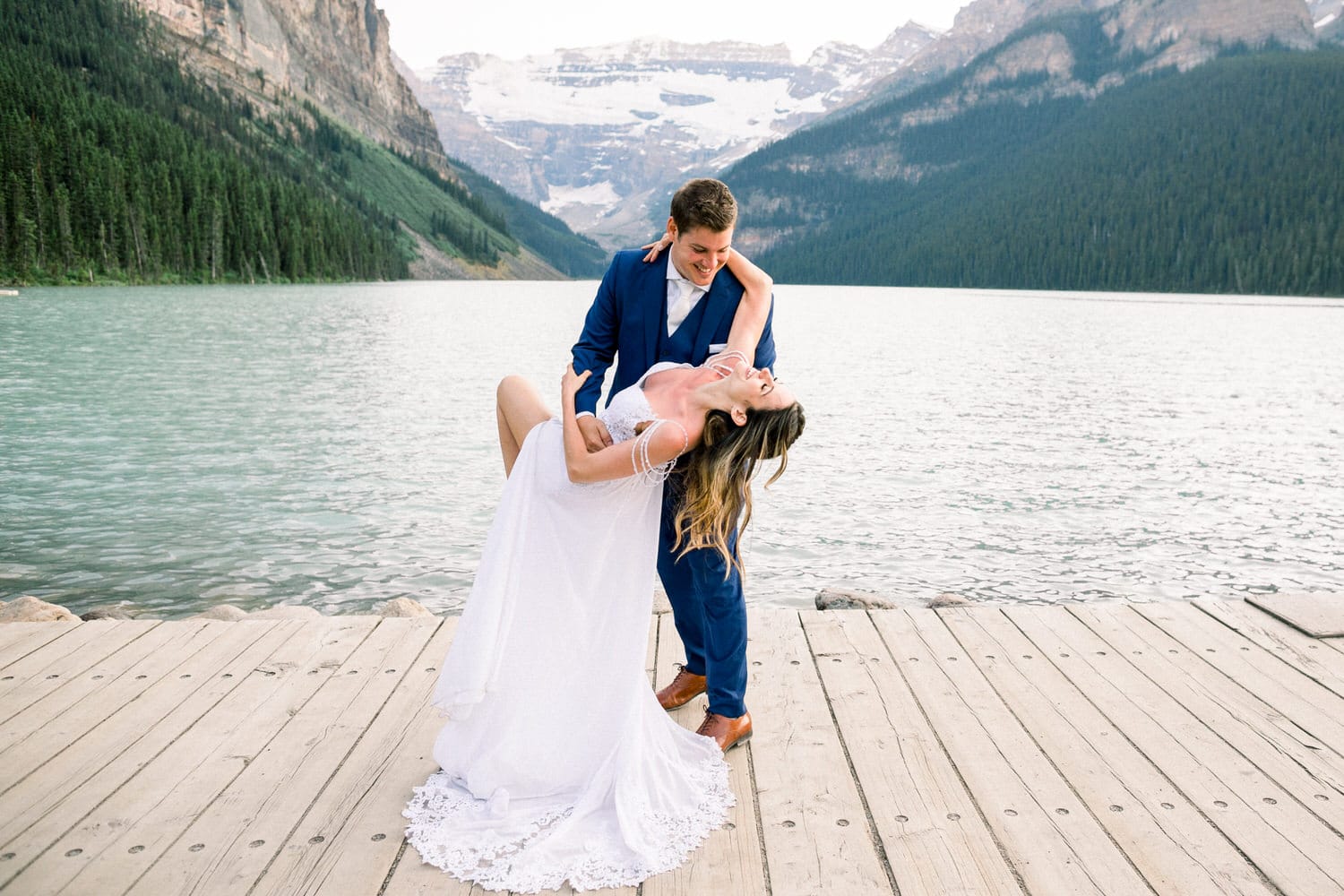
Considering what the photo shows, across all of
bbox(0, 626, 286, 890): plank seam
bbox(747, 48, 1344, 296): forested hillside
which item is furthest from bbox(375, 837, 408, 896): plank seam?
bbox(747, 48, 1344, 296): forested hillside

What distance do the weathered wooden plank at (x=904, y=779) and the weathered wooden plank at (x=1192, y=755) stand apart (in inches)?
36.0

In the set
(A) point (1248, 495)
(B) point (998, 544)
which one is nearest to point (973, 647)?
(B) point (998, 544)

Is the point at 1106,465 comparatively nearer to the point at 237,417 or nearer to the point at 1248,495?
the point at 1248,495

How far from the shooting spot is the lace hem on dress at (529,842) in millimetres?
3291

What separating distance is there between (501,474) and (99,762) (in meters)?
12.7

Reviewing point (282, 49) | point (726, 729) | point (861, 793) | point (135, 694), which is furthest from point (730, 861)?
point (282, 49)

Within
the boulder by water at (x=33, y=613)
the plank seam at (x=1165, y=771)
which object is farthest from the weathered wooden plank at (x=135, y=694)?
the plank seam at (x=1165, y=771)

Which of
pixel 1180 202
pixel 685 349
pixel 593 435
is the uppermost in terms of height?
pixel 1180 202

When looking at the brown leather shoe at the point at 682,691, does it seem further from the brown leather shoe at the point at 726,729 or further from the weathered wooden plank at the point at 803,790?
the brown leather shoe at the point at 726,729

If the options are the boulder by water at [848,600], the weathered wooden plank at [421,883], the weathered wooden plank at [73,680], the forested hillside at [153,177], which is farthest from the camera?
the forested hillside at [153,177]

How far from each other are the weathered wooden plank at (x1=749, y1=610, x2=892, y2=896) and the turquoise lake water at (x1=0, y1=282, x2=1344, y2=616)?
17.8 feet

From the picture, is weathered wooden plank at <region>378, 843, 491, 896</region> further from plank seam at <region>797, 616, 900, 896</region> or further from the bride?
plank seam at <region>797, 616, 900, 896</region>

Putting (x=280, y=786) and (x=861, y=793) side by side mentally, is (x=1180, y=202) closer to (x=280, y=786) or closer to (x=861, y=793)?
(x=861, y=793)

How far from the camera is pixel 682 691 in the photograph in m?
4.80
